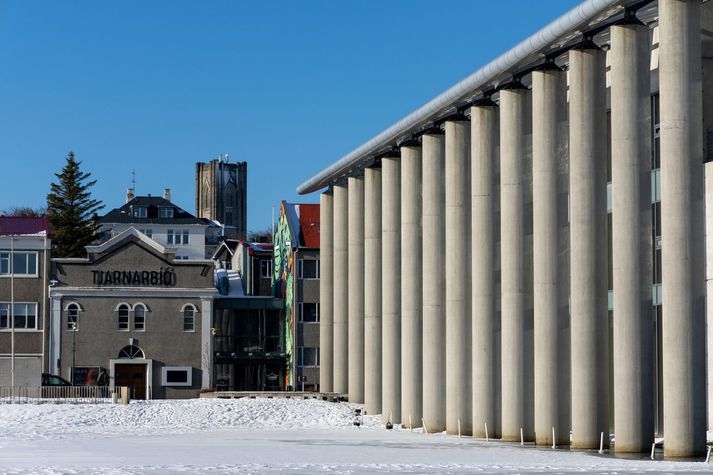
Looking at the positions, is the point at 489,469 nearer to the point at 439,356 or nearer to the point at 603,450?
the point at 603,450

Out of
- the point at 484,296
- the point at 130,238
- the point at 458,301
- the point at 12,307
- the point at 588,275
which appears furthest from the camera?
the point at 130,238

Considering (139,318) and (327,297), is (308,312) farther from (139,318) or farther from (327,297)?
(327,297)

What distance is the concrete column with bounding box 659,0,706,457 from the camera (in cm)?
3406

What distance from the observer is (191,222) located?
155 m

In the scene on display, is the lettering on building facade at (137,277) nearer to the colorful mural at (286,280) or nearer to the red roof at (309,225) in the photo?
the colorful mural at (286,280)

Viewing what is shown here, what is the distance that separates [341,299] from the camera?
69750 mm

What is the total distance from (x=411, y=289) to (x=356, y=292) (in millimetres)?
10625

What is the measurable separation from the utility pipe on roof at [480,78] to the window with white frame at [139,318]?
23.7 m

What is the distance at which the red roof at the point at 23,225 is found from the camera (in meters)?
93.2

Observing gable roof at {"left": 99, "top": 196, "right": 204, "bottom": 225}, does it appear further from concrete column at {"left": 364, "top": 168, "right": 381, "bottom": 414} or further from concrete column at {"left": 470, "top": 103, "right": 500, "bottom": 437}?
concrete column at {"left": 470, "top": 103, "right": 500, "bottom": 437}

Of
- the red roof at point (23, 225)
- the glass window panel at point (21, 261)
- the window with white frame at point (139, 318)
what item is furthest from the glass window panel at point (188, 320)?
the red roof at point (23, 225)

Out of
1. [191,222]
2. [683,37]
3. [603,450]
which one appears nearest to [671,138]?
[683,37]

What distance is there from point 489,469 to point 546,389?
12.1 meters

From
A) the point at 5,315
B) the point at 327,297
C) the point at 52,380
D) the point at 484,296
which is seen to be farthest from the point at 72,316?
the point at 484,296
